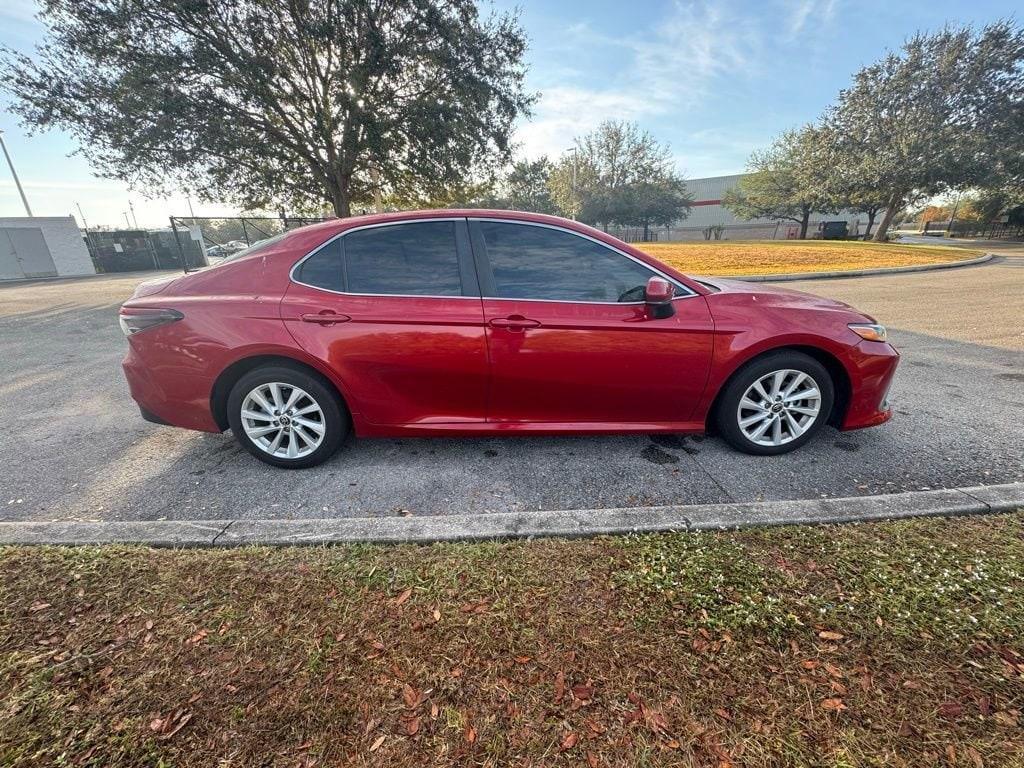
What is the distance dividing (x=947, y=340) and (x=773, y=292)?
4.62 m

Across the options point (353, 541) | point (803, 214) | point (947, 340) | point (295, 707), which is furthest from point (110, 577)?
point (803, 214)

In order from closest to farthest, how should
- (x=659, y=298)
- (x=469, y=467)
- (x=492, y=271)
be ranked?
(x=659, y=298)
(x=492, y=271)
(x=469, y=467)

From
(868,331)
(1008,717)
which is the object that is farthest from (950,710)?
(868,331)

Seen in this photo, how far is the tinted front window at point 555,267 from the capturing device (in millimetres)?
2684

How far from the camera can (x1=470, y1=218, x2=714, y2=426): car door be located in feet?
8.58

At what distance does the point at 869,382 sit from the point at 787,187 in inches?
1818

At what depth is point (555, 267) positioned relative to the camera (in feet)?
8.96

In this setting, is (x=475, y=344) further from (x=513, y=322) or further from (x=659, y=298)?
(x=659, y=298)

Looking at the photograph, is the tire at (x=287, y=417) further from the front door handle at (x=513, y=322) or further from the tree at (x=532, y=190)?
the tree at (x=532, y=190)

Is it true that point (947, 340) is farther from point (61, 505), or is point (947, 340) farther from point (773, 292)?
point (61, 505)

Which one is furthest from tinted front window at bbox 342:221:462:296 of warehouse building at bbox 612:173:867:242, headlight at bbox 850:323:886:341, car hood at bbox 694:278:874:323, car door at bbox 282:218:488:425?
warehouse building at bbox 612:173:867:242

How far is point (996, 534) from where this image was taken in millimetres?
2082

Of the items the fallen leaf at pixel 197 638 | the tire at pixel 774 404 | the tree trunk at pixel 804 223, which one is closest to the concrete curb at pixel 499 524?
the fallen leaf at pixel 197 638

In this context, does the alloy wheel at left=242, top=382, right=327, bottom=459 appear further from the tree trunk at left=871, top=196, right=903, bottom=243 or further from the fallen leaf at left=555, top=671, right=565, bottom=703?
the tree trunk at left=871, top=196, right=903, bottom=243
